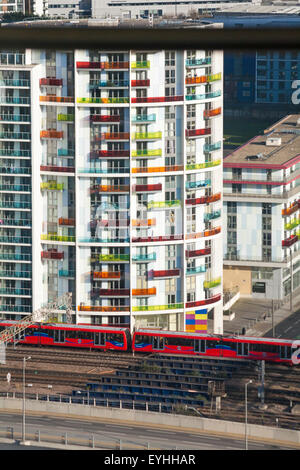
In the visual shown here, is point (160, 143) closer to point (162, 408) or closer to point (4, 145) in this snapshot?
point (4, 145)

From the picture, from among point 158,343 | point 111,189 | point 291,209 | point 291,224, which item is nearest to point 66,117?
point 111,189

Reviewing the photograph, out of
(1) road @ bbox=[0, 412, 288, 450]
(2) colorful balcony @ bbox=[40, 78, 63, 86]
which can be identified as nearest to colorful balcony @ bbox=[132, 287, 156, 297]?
(1) road @ bbox=[0, 412, 288, 450]

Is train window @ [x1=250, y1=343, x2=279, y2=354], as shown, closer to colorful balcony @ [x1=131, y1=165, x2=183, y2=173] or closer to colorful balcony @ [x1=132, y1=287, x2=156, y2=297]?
colorful balcony @ [x1=132, y1=287, x2=156, y2=297]

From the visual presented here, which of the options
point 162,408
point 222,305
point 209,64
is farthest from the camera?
point 222,305

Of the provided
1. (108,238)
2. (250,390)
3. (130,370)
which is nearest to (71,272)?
(108,238)

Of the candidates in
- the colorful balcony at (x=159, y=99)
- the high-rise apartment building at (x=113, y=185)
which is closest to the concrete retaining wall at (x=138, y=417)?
the high-rise apartment building at (x=113, y=185)
